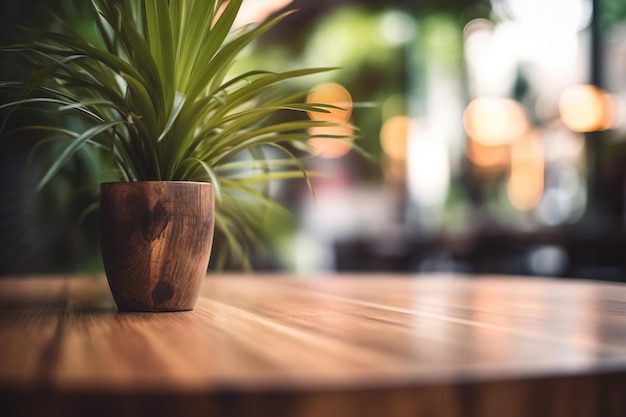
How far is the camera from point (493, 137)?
7.25 metres

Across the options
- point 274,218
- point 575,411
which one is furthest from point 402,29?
point 575,411

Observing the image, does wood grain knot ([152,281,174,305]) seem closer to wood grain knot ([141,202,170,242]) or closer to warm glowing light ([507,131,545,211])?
wood grain knot ([141,202,170,242])

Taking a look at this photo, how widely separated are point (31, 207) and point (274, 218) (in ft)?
5.38

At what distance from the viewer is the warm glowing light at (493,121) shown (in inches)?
275

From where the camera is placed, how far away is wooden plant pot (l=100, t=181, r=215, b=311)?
902mm

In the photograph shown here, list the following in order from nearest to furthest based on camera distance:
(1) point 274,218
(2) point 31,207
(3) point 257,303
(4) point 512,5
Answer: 1. (3) point 257,303
2. (2) point 31,207
3. (1) point 274,218
4. (4) point 512,5

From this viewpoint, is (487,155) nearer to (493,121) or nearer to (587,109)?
(493,121)

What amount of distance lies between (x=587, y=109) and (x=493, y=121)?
191 centimetres

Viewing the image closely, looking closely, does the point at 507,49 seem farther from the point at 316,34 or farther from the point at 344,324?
the point at 344,324

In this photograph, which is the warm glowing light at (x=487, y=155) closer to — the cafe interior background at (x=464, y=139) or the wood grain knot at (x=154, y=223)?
the cafe interior background at (x=464, y=139)

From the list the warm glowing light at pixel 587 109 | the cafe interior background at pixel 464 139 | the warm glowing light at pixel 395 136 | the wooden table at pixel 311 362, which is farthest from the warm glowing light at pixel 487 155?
the wooden table at pixel 311 362

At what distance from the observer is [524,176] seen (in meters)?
6.92

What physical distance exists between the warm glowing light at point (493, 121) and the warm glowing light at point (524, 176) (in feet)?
0.49

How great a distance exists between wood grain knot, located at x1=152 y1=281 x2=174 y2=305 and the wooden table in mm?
27
